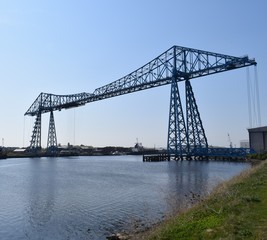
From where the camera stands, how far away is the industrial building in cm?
6450

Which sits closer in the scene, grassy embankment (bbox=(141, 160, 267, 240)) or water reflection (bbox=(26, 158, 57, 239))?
grassy embankment (bbox=(141, 160, 267, 240))

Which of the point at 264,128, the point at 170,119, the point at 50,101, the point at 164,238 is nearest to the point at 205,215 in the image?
the point at 164,238

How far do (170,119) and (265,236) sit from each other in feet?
216

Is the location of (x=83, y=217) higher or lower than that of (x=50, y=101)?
lower

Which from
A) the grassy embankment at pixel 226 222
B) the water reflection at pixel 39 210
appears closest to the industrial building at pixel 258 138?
the water reflection at pixel 39 210

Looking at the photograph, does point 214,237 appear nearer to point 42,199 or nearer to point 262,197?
point 262,197

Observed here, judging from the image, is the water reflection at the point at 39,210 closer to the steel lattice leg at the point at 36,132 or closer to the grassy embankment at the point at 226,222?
the grassy embankment at the point at 226,222

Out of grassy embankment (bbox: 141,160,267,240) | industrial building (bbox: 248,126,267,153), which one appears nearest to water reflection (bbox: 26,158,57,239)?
Result: grassy embankment (bbox: 141,160,267,240)

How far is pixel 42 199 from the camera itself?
22219 millimetres

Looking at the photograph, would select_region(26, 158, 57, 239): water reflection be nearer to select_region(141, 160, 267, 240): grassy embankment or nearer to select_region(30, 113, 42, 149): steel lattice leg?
select_region(141, 160, 267, 240): grassy embankment

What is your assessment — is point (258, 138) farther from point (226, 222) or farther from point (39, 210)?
point (226, 222)

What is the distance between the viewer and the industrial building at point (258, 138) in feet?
212

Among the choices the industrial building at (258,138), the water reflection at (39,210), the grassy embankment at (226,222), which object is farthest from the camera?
the industrial building at (258,138)

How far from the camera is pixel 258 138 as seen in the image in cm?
6638
